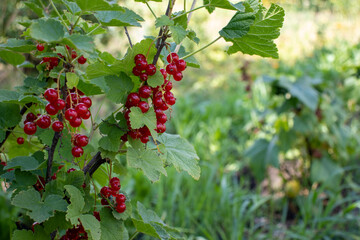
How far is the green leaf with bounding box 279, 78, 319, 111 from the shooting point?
2.32 metres

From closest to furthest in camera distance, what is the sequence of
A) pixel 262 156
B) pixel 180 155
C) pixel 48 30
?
pixel 48 30, pixel 180 155, pixel 262 156

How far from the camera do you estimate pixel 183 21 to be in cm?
80

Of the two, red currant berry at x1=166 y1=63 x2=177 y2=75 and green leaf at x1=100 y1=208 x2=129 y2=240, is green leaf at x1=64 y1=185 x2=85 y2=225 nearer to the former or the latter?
green leaf at x1=100 y1=208 x2=129 y2=240

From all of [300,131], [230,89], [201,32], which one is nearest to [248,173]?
[300,131]

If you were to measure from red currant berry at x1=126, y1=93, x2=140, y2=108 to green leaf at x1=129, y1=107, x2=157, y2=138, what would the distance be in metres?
0.03

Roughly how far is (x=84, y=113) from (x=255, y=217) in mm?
2114

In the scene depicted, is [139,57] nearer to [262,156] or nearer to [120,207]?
[120,207]

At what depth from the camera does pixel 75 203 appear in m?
0.69

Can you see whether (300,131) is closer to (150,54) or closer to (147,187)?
Answer: (147,187)

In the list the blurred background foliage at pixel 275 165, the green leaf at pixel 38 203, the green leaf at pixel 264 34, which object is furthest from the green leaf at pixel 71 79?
the blurred background foliage at pixel 275 165

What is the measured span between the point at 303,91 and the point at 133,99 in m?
1.91

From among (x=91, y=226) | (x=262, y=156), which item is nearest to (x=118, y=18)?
(x=91, y=226)

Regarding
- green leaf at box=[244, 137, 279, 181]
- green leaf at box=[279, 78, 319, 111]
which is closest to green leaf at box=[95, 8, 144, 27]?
green leaf at box=[279, 78, 319, 111]

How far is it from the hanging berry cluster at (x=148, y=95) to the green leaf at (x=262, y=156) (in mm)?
1842
